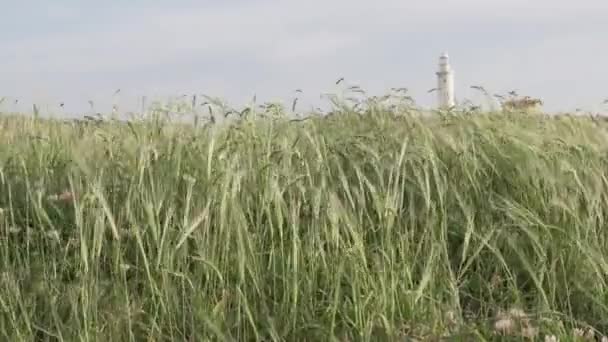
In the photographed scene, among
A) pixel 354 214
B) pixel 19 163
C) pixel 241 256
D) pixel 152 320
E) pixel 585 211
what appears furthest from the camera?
pixel 19 163

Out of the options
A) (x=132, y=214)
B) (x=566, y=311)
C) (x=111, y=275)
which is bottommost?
(x=566, y=311)

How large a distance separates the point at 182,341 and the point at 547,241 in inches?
52.8

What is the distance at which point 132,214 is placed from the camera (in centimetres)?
267

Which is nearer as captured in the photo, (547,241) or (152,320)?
Answer: (152,320)

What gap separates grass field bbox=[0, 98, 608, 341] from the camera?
2.37m

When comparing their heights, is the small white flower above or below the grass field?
below

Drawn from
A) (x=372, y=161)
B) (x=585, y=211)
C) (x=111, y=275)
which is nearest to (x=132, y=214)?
(x=111, y=275)

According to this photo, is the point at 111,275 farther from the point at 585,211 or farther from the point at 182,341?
the point at 585,211

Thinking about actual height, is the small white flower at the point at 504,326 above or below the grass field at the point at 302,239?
below

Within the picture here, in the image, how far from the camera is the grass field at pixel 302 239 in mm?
2371

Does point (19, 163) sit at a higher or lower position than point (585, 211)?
higher

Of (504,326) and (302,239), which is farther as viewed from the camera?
(302,239)

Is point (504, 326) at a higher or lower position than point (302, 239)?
lower

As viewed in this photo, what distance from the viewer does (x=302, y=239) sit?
8.98 feet
